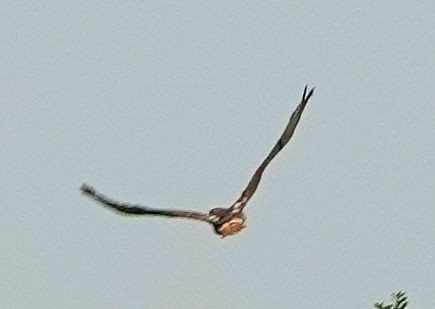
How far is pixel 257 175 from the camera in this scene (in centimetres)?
2559

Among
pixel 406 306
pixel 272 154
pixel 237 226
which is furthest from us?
pixel 406 306

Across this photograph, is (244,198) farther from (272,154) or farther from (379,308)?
(379,308)

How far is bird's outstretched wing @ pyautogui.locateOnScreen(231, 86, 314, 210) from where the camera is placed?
2528 centimetres

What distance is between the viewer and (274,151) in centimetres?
2680

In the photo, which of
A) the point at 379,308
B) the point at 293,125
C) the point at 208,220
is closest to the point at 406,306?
the point at 379,308

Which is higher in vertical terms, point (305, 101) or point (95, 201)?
point (305, 101)

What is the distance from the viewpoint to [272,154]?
2672 cm

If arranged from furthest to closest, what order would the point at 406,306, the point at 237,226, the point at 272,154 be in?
the point at 406,306 → the point at 272,154 → the point at 237,226

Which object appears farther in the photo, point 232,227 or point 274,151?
point 274,151

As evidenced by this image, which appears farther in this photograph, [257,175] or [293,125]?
[293,125]

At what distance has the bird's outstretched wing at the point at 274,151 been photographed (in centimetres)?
2528

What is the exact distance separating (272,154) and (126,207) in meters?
3.06

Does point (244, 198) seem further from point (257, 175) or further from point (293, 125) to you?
point (293, 125)

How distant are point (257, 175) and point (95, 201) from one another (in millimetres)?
2936
